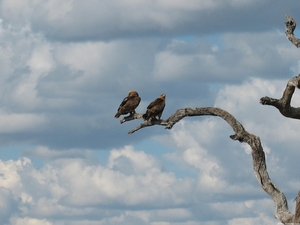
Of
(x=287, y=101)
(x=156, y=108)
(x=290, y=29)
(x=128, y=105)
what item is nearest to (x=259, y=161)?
(x=287, y=101)

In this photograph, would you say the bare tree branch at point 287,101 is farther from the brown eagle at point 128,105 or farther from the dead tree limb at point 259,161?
the brown eagle at point 128,105

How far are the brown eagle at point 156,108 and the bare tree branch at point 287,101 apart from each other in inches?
156

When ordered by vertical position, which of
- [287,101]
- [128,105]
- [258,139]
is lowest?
[258,139]

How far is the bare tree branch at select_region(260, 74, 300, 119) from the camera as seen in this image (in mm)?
19688

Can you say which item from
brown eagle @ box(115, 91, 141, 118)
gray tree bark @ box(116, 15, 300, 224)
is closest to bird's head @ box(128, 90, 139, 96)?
brown eagle @ box(115, 91, 141, 118)

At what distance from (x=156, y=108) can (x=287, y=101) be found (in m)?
6.09

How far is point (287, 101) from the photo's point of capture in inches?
794

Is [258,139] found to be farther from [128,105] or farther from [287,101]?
[128,105]

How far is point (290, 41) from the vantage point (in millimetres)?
21266

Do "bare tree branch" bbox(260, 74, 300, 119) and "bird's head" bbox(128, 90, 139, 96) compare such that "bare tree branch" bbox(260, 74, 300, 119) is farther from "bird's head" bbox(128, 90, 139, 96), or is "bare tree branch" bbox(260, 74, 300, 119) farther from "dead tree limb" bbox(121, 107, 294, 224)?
"bird's head" bbox(128, 90, 139, 96)

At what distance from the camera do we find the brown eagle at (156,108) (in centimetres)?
2360

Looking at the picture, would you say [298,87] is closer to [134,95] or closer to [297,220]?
[297,220]

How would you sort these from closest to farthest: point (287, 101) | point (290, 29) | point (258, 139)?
1. point (258, 139)
2. point (287, 101)
3. point (290, 29)

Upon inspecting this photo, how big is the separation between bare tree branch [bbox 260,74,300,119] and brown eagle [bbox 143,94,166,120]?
13.0 feet
